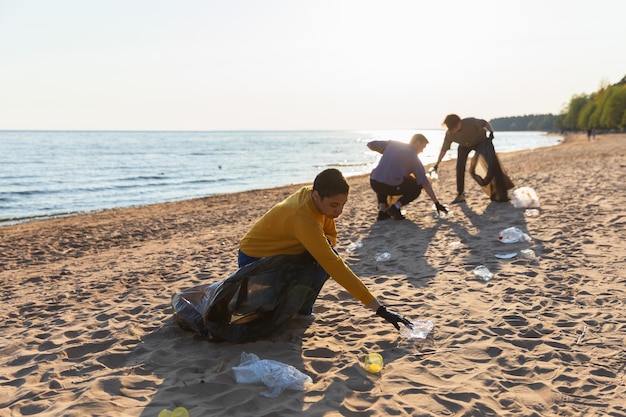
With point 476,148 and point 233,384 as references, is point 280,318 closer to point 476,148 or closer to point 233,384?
point 233,384

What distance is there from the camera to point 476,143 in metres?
8.60

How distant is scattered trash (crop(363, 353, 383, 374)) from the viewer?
3.05m

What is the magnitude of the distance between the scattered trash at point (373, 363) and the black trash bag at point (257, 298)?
693 millimetres

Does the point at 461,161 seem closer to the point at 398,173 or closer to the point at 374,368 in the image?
the point at 398,173

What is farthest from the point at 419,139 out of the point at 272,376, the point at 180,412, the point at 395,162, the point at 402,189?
the point at 180,412

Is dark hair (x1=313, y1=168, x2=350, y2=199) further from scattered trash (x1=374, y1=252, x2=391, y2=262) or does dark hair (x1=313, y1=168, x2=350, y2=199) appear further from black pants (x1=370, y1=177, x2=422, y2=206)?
black pants (x1=370, y1=177, x2=422, y2=206)

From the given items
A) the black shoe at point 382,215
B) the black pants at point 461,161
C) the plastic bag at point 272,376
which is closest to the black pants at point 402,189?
the black shoe at point 382,215

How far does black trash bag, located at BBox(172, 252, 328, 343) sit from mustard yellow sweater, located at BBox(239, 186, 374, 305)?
0.40 feet

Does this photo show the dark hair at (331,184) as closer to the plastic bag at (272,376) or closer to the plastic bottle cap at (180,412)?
the plastic bag at (272,376)

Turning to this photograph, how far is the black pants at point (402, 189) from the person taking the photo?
786cm

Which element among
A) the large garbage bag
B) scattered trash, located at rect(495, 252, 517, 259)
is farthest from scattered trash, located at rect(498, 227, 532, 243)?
the large garbage bag

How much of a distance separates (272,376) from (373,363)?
67 centimetres

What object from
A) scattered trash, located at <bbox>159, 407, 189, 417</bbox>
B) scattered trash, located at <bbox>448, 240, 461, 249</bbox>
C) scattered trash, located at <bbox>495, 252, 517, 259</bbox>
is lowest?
scattered trash, located at <bbox>159, 407, 189, 417</bbox>

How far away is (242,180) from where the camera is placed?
25438 millimetres
